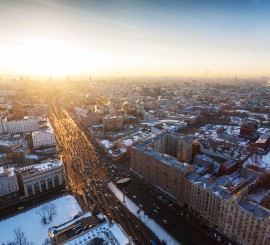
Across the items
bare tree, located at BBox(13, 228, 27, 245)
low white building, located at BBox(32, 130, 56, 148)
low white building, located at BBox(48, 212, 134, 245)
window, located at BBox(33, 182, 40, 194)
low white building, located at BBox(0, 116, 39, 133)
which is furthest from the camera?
low white building, located at BBox(0, 116, 39, 133)

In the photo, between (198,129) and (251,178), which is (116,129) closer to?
(198,129)

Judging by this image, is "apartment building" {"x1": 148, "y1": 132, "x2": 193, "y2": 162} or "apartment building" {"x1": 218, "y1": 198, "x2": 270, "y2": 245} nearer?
"apartment building" {"x1": 218, "y1": 198, "x2": 270, "y2": 245}

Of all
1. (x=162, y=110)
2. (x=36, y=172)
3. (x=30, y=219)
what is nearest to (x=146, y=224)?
(x=30, y=219)

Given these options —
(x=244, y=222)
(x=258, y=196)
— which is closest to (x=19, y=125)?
(x=244, y=222)

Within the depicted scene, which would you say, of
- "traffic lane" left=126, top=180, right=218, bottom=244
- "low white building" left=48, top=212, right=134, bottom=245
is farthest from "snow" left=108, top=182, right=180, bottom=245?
"low white building" left=48, top=212, right=134, bottom=245

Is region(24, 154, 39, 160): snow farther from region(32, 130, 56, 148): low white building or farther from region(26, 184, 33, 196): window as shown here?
region(26, 184, 33, 196): window
